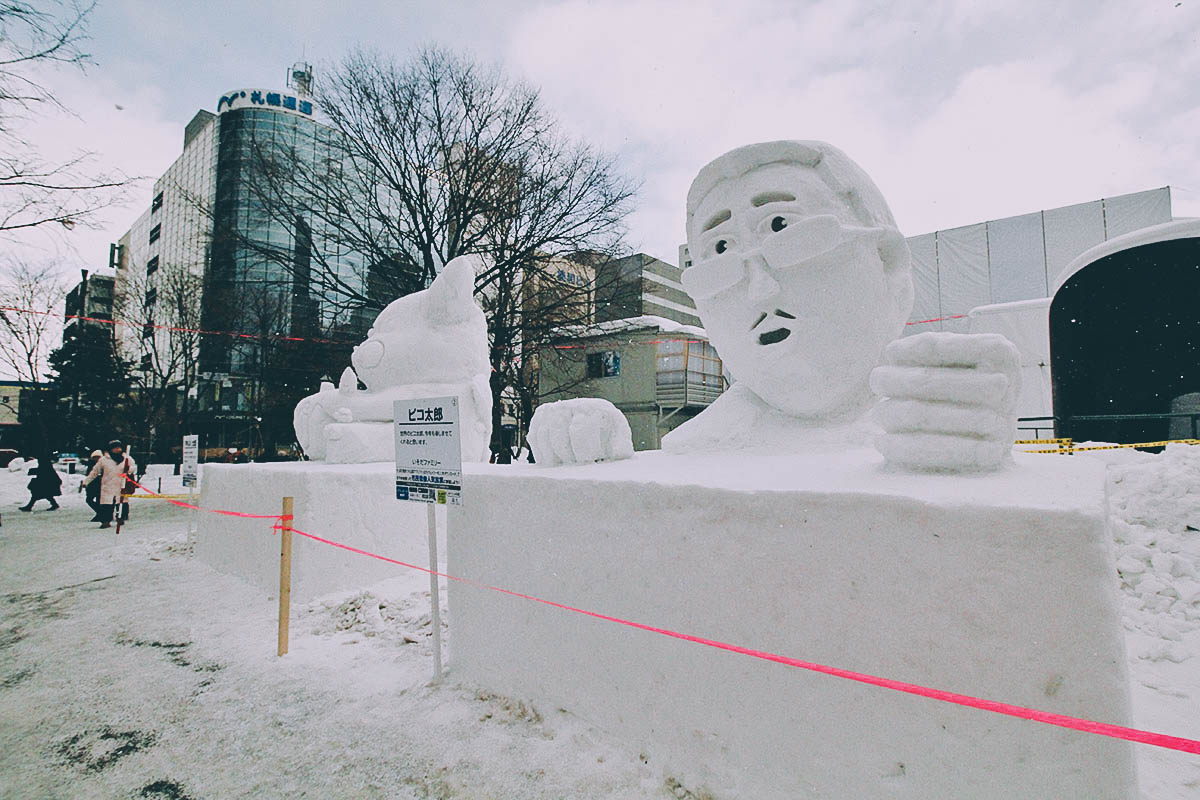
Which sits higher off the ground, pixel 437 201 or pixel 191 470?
pixel 437 201

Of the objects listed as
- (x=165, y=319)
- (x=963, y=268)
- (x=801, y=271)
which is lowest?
(x=801, y=271)

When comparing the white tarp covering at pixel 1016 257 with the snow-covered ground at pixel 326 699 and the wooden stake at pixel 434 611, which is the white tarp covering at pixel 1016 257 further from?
the wooden stake at pixel 434 611

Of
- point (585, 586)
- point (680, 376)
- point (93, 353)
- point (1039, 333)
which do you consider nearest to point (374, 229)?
point (680, 376)

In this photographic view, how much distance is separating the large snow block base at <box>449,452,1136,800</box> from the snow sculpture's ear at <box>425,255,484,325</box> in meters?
3.35

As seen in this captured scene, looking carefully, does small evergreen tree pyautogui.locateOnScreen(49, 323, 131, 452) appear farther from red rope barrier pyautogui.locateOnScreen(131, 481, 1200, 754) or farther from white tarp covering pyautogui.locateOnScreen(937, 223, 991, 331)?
white tarp covering pyautogui.locateOnScreen(937, 223, 991, 331)

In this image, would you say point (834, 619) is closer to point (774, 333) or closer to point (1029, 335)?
point (774, 333)

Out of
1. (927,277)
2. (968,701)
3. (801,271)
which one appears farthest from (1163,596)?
(927,277)

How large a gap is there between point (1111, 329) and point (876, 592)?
25.3 feet

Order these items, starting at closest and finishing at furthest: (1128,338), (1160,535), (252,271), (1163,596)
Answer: (1163,596) < (1160,535) < (1128,338) < (252,271)

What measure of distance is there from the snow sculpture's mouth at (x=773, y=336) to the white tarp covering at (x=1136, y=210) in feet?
55.0

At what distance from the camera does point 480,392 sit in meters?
5.63

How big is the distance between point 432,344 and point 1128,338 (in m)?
8.17

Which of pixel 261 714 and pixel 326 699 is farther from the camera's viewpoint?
pixel 326 699

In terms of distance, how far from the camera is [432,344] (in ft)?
17.8
